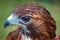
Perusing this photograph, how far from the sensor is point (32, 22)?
0.86m

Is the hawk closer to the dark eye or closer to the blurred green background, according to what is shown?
the dark eye

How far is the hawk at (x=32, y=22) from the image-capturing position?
2.81ft

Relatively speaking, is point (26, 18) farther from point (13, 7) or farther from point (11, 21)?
point (13, 7)

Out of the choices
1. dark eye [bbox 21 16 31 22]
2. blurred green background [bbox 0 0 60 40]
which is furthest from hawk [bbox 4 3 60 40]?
blurred green background [bbox 0 0 60 40]

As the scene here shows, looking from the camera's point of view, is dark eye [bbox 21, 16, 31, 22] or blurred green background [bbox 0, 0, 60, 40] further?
blurred green background [bbox 0, 0, 60, 40]

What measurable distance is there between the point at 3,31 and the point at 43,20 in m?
0.29

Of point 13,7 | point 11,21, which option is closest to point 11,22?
point 11,21

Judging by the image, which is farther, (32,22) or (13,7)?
(13,7)

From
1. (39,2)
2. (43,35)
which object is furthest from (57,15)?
(43,35)

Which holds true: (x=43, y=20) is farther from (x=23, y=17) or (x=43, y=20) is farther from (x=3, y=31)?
(x=3, y=31)

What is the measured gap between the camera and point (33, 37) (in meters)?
0.91

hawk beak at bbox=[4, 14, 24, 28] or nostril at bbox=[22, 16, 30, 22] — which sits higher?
nostril at bbox=[22, 16, 30, 22]

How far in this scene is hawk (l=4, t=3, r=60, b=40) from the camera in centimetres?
86

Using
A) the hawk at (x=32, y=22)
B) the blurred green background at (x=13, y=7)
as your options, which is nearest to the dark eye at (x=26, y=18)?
the hawk at (x=32, y=22)
